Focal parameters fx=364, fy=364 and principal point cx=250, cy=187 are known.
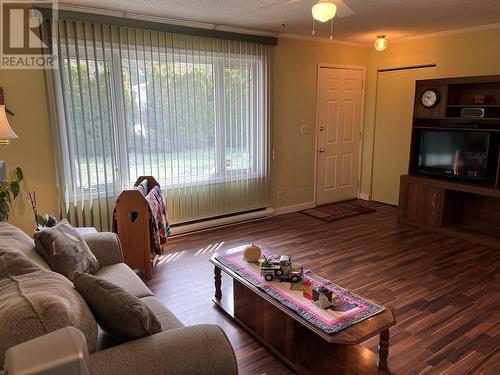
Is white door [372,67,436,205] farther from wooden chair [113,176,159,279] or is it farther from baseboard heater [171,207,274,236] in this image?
wooden chair [113,176,159,279]

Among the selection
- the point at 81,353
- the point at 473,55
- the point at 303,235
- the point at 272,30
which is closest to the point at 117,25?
the point at 272,30

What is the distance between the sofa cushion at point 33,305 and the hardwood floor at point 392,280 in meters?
1.19

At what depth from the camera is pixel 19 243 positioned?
1973mm

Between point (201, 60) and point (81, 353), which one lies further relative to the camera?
point (201, 60)

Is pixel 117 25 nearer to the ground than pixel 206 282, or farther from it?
farther from it

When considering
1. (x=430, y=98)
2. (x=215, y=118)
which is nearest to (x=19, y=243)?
(x=215, y=118)

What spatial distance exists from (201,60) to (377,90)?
2.98m

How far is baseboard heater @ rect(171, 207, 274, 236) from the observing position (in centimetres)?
445

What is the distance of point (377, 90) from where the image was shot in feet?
18.8

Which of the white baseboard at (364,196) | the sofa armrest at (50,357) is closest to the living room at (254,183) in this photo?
the white baseboard at (364,196)

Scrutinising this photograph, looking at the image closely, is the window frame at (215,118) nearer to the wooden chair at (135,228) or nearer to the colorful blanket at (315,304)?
the wooden chair at (135,228)


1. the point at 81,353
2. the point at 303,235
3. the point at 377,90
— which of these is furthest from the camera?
the point at 377,90

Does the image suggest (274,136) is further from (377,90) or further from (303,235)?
(377,90)

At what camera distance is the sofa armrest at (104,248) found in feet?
8.30
